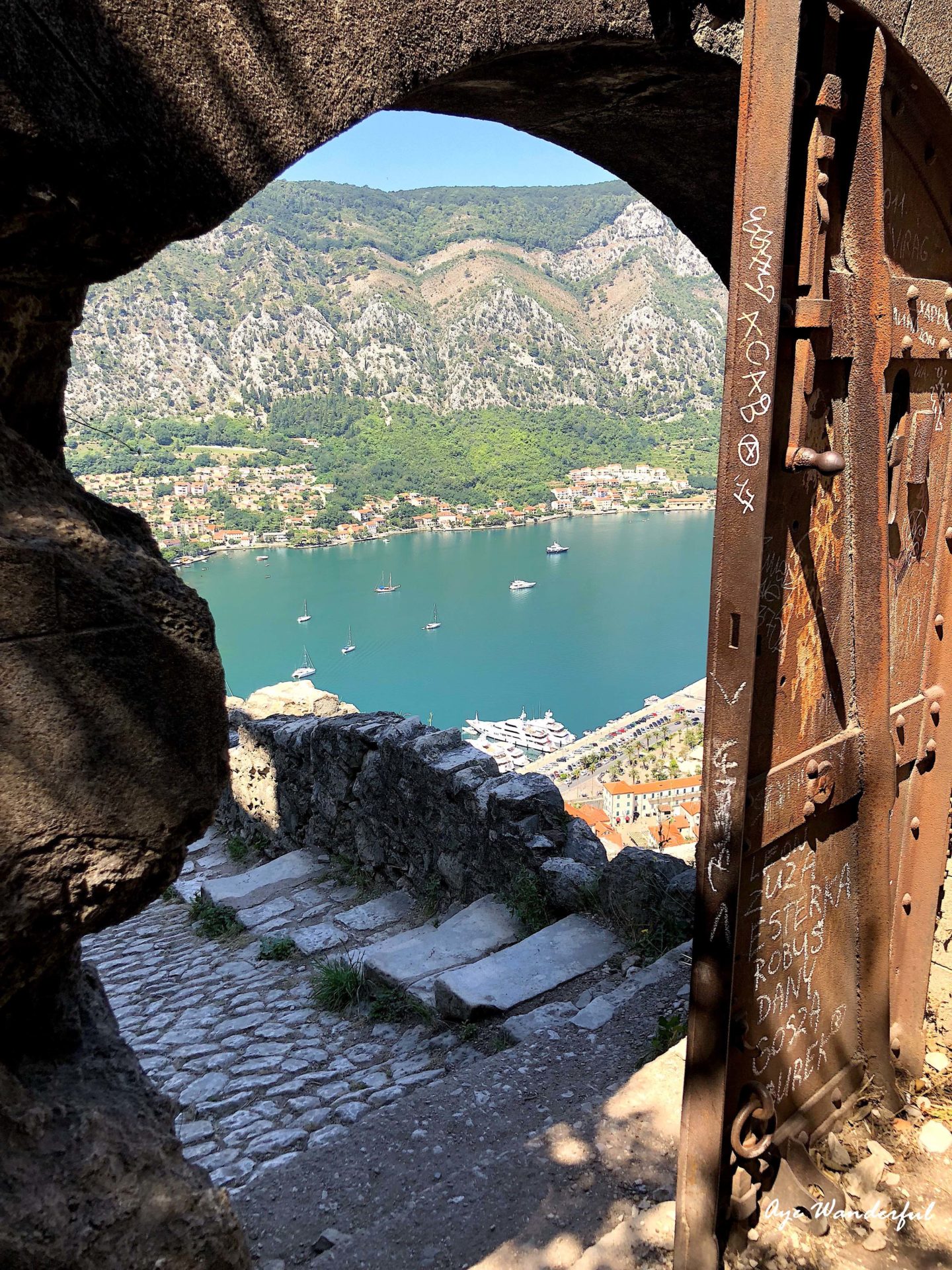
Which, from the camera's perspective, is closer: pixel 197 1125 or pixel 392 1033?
pixel 197 1125

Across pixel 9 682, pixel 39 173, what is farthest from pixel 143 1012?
pixel 39 173

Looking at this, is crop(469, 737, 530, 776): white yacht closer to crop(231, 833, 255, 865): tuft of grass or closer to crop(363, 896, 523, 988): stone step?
crop(231, 833, 255, 865): tuft of grass

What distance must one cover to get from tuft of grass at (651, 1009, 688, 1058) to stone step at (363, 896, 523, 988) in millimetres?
1554

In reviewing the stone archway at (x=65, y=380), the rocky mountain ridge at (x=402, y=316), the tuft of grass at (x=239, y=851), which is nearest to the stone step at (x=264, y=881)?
the tuft of grass at (x=239, y=851)

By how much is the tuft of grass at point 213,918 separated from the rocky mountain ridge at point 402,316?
186ft

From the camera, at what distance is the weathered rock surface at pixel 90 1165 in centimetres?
134

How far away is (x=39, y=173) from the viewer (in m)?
1.25

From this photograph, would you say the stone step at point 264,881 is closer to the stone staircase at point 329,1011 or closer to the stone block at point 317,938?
the stone staircase at point 329,1011

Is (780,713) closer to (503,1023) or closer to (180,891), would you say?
(503,1023)

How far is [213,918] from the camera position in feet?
20.6

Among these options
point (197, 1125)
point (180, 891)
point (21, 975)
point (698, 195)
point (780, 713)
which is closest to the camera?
point (21, 975)

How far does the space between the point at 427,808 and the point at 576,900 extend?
1537 millimetres

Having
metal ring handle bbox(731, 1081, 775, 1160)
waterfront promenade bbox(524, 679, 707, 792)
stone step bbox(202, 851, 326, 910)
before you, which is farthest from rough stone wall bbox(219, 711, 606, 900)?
waterfront promenade bbox(524, 679, 707, 792)

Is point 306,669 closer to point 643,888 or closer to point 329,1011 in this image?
point 329,1011
